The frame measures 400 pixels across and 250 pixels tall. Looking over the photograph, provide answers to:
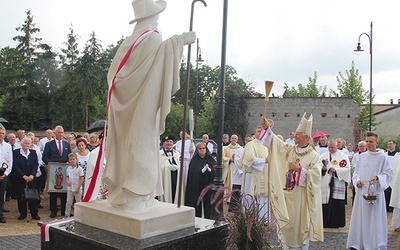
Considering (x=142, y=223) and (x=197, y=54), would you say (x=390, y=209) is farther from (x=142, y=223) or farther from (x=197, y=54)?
(x=197, y=54)

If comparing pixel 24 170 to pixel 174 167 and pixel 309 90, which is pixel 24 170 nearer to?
pixel 174 167

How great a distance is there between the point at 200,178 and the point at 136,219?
567 cm

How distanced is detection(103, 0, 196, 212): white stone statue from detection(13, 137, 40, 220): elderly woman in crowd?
19.9 ft

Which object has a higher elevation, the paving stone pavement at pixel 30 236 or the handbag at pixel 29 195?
the handbag at pixel 29 195

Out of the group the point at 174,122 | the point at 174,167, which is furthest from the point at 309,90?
the point at 174,167

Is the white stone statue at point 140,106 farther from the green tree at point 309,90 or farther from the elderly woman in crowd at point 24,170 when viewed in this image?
the green tree at point 309,90

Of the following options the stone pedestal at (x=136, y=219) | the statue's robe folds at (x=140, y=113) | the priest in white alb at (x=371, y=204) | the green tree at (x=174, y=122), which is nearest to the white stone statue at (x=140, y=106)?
the statue's robe folds at (x=140, y=113)

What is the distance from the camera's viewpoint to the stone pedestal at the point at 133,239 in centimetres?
366

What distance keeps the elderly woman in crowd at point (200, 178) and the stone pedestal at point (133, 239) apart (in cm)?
483

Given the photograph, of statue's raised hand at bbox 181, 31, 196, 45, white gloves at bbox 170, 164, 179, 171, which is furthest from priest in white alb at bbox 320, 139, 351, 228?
statue's raised hand at bbox 181, 31, 196, 45

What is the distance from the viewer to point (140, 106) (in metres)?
4.09

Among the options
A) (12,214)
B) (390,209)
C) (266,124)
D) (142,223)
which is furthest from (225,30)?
(390,209)

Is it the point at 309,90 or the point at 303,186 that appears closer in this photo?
the point at 303,186

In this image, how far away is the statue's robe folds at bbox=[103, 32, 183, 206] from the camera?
4066 mm
